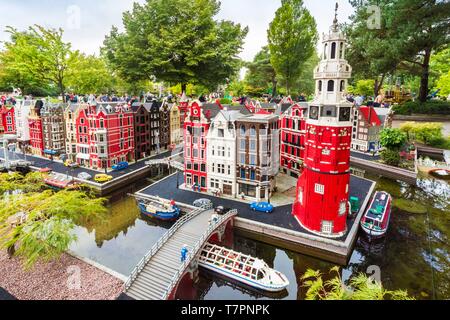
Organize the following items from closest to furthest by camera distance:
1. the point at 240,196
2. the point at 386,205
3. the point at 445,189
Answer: the point at 386,205 < the point at 240,196 < the point at 445,189

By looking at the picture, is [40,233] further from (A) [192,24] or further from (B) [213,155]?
(A) [192,24]

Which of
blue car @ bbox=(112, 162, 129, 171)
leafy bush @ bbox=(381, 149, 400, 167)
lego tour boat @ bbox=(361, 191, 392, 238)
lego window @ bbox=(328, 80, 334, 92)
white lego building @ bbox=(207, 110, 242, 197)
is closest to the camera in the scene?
lego window @ bbox=(328, 80, 334, 92)

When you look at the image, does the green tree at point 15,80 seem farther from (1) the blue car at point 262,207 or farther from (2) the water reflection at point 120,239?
(1) the blue car at point 262,207

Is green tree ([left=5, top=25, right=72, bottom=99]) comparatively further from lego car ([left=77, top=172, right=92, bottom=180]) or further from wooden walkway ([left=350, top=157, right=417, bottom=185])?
wooden walkway ([left=350, top=157, right=417, bottom=185])

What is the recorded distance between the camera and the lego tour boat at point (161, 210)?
35531mm

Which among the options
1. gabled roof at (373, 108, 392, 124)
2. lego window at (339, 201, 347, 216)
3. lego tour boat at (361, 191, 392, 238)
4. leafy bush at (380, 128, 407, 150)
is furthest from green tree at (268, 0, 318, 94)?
lego window at (339, 201, 347, 216)

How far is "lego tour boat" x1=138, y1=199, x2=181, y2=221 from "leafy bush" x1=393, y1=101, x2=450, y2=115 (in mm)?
72394

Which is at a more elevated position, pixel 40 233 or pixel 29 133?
pixel 29 133

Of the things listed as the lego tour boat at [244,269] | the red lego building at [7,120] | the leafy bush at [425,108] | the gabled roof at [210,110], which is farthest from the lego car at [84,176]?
the leafy bush at [425,108]

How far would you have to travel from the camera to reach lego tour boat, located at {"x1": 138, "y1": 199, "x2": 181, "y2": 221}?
117 feet

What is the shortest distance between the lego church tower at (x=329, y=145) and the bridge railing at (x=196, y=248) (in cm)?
848

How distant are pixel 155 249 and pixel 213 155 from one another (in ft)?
54.9
